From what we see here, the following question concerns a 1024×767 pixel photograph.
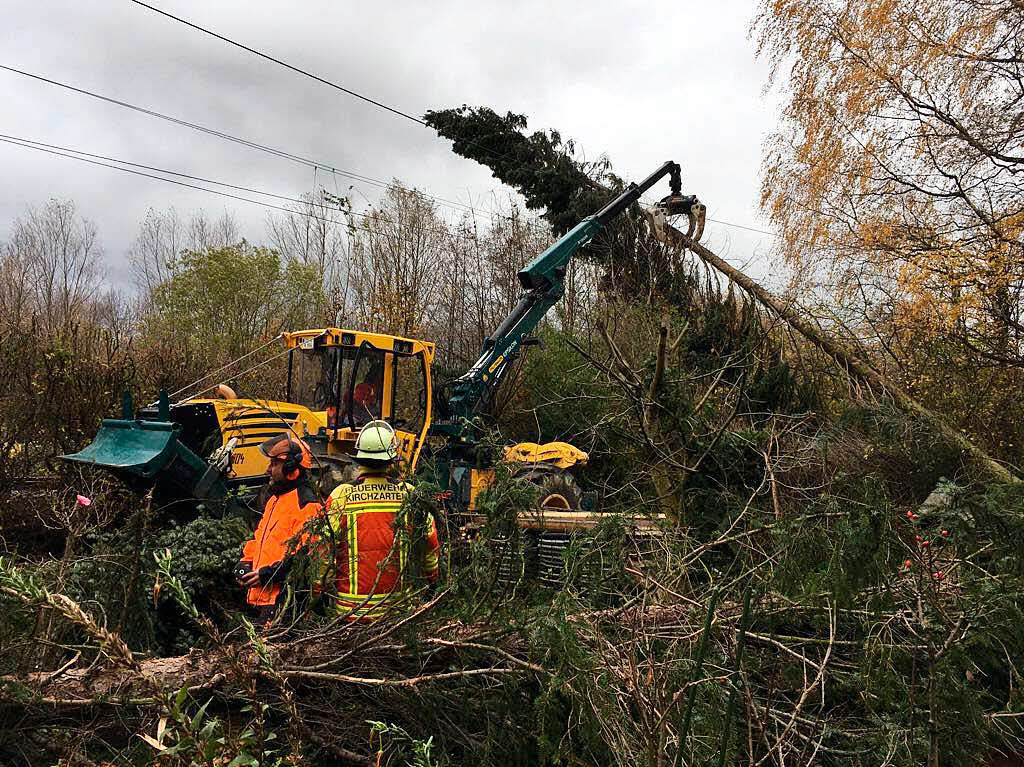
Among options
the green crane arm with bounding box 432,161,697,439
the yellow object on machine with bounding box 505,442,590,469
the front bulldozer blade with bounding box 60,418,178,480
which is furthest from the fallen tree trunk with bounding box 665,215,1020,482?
the front bulldozer blade with bounding box 60,418,178,480

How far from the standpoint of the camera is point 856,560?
2.96 meters

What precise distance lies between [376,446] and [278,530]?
0.87 metres

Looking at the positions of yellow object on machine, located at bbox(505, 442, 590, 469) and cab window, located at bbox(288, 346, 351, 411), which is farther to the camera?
yellow object on machine, located at bbox(505, 442, 590, 469)

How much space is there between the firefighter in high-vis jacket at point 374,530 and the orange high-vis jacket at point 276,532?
0.34 metres

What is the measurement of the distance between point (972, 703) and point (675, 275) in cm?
1151

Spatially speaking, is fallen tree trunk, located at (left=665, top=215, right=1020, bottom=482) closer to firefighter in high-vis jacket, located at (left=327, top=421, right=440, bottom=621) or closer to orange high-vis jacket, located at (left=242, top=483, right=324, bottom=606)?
firefighter in high-vis jacket, located at (left=327, top=421, right=440, bottom=621)

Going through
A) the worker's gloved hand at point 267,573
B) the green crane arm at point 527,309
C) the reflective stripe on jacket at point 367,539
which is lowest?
the worker's gloved hand at point 267,573

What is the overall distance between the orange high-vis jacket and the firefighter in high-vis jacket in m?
0.34

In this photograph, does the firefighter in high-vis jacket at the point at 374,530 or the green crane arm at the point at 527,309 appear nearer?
the firefighter in high-vis jacket at the point at 374,530

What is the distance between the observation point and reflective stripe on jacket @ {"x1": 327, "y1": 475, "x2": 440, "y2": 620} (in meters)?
3.37

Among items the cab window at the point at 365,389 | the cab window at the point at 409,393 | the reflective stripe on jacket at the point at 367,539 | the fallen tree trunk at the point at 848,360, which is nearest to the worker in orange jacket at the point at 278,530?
the reflective stripe on jacket at the point at 367,539

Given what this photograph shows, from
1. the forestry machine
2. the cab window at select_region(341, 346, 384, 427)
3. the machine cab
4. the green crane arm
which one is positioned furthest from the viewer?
the green crane arm

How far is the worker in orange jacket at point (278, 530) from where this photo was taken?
146 inches

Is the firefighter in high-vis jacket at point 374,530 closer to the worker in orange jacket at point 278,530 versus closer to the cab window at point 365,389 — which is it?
the worker in orange jacket at point 278,530
